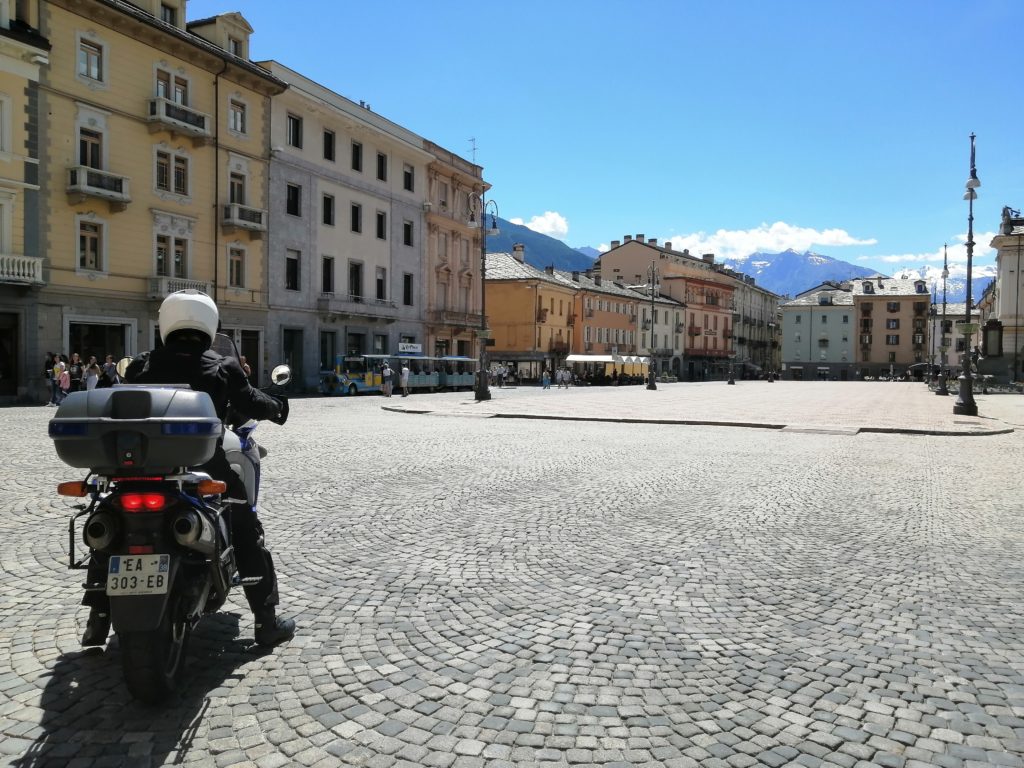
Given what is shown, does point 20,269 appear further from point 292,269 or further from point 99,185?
point 292,269

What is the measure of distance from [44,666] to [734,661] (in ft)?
10.8

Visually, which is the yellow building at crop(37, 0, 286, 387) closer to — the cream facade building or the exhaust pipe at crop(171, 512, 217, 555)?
the cream facade building

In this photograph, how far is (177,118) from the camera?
29.5 meters

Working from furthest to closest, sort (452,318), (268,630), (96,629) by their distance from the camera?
(452,318) < (268,630) < (96,629)

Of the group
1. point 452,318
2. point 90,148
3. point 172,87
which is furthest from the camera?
point 452,318

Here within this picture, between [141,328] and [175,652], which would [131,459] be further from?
[141,328]

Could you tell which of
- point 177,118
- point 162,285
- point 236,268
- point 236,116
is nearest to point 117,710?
point 162,285

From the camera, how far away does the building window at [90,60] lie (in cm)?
2645

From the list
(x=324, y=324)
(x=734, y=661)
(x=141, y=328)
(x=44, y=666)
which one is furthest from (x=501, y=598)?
(x=324, y=324)

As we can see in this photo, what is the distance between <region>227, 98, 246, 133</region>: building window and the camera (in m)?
32.8

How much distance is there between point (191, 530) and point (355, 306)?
1505 inches

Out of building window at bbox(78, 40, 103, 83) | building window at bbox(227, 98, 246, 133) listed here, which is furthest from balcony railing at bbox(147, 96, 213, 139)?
building window at bbox(78, 40, 103, 83)

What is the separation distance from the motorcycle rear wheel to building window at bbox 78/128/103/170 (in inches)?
1128

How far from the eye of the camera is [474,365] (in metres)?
51.5
